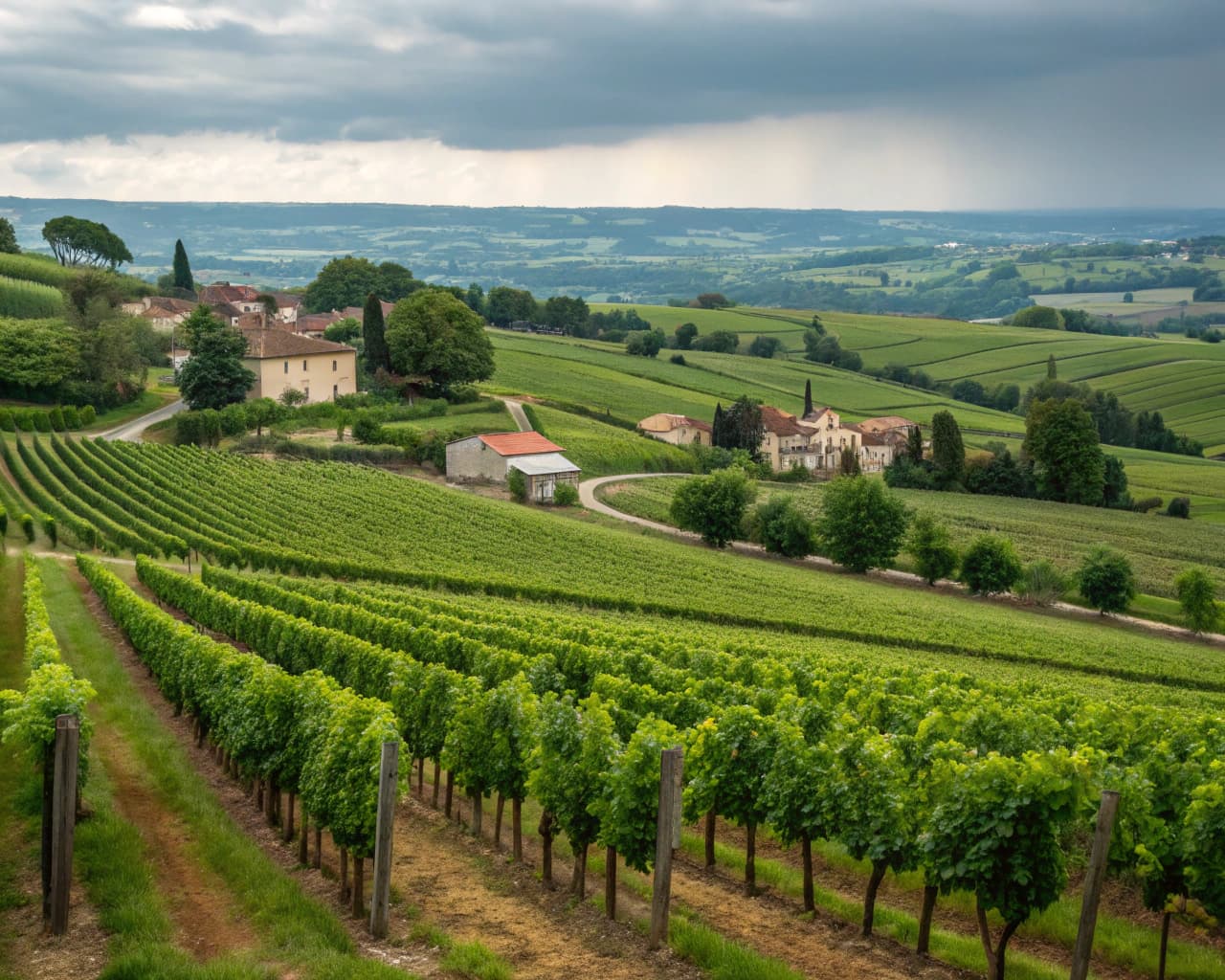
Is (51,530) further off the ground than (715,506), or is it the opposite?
(51,530)

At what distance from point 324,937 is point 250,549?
41.1 m

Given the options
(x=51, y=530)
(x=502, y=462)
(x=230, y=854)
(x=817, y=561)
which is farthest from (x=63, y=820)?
(x=502, y=462)

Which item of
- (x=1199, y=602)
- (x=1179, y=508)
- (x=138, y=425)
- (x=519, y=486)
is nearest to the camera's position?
(x=1199, y=602)

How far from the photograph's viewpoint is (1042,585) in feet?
219

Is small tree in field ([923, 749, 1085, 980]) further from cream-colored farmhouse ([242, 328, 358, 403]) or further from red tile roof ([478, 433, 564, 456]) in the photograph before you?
cream-colored farmhouse ([242, 328, 358, 403])

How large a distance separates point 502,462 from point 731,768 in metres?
70.3

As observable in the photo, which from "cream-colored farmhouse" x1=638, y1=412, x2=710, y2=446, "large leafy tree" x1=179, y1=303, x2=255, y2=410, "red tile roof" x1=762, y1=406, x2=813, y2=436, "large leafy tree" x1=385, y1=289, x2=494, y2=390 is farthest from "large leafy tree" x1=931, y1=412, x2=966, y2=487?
"large leafy tree" x1=179, y1=303, x2=255, y2=410

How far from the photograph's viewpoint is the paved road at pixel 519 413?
330ft

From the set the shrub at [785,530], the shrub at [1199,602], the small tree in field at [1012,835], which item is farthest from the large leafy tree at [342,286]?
the small tree in field at [1012,835]

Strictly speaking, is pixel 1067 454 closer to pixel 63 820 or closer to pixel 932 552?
pixel 932 552

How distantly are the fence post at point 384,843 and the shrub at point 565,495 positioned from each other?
68536 millimetres

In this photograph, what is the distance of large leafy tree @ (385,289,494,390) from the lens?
101250 millimetres

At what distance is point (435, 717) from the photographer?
64.5 ft

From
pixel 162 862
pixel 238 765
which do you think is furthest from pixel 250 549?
pixel 162 862
